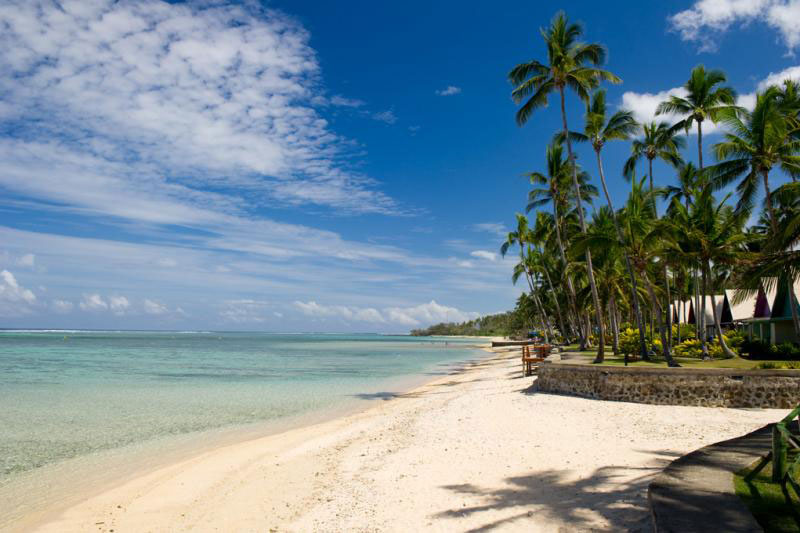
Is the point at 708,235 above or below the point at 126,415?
above

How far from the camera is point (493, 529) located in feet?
18.4

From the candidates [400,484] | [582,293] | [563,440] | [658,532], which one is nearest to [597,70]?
[582,293]

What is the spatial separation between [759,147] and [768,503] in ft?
54.9

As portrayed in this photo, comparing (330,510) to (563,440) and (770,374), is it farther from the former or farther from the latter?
(770,374)

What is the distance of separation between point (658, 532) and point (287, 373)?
95.0 ft

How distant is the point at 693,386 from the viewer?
12602mm

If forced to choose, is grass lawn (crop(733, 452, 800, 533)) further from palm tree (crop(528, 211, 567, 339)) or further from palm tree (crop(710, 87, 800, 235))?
palm tree (crop(528, 211, 567, 339))

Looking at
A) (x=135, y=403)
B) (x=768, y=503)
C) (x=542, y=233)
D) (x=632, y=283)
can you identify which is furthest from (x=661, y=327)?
(x=542, y=233)

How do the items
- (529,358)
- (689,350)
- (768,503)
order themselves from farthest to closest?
(689,350) → (529,358) → (768,503)

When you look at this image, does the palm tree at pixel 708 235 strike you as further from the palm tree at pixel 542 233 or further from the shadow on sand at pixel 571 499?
the palm tree at pixel 542 233

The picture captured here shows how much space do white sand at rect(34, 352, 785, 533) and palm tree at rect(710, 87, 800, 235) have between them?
31.8 ft

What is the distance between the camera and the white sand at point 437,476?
616 cm

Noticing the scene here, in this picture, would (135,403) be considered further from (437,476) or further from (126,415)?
(437,476)

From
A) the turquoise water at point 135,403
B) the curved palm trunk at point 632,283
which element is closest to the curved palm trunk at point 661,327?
the curved palm trunk at point 632,283
